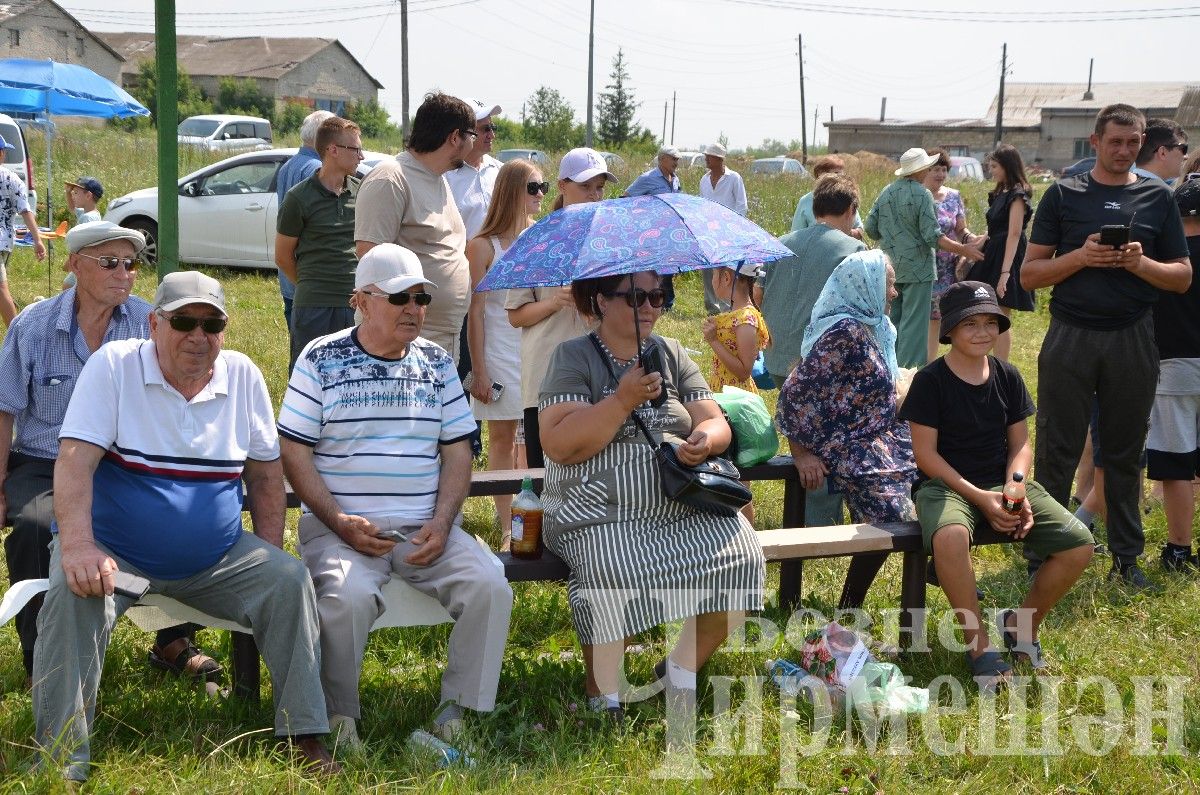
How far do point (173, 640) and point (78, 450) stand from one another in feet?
3.44

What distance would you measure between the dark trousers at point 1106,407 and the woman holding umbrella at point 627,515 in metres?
1.93

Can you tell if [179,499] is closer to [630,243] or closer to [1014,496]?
[630,243]

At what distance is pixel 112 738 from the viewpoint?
337cm

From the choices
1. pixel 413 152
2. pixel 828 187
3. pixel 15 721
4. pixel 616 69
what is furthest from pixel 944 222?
pixel 616 69

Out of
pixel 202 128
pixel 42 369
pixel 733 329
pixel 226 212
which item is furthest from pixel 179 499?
pixel 202 128

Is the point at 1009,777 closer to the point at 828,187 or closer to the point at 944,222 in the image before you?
the point at 828,187

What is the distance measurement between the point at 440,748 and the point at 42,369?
1.80m

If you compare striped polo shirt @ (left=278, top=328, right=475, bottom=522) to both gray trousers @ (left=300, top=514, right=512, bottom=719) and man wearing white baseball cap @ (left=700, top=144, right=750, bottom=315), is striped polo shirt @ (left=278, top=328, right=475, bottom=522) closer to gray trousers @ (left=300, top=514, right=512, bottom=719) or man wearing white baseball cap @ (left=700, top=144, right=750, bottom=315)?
gray trousers @ (left=300, top=514, right=512, bottom=719)

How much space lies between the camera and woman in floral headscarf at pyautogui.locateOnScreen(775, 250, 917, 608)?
4.60 metres

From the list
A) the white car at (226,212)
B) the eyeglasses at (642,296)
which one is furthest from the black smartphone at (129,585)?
the white car at (226,212)

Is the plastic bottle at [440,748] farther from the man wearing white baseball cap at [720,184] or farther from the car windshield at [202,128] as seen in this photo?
the car windshield at [202,128]

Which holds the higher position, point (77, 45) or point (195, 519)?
point (77, 45)

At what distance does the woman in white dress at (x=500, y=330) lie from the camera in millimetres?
5070

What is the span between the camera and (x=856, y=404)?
4672 mm
